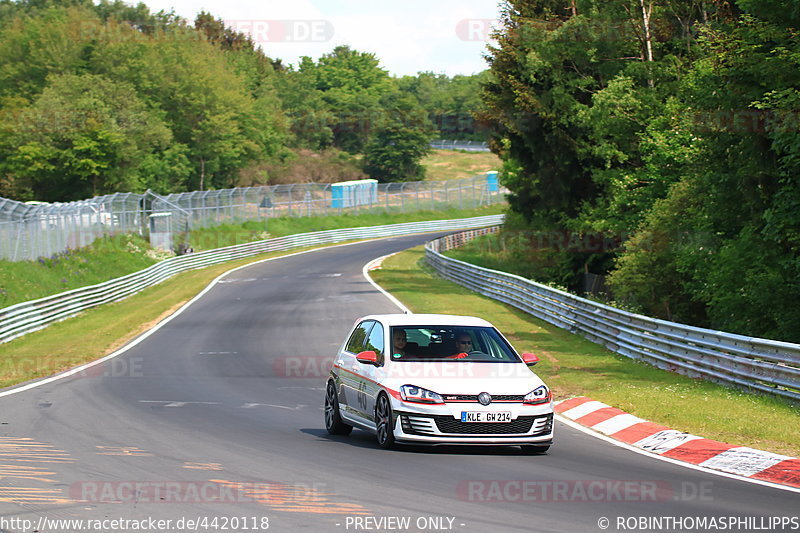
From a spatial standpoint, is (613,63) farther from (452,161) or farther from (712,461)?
(452,161)

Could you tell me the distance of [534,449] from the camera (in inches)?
436

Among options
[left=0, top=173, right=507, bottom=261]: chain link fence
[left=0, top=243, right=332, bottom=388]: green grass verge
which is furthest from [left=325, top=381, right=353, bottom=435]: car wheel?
[left=0, top=173, right=507, bottom=261]: chain link fence

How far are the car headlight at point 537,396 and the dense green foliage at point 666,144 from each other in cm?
1062

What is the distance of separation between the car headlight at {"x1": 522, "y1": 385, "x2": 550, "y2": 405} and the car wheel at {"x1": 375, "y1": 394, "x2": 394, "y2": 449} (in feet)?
4.87

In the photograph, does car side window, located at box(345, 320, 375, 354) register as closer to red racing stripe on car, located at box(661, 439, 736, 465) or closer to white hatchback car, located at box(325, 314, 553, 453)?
white hatchback car, located at box(325, 314, 553, 453)

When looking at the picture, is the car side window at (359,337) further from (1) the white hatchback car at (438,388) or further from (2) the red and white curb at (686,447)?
(2) the red and white curb at (686,447)

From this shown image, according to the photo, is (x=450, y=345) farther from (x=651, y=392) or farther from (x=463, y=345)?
(x=651, y=392)

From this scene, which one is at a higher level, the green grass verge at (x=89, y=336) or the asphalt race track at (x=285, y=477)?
the asphalt race track at (x=285, y=477)

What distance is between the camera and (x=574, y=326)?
2627cm

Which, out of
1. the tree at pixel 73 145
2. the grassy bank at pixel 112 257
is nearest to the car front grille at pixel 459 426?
the grassy bank at pixel 112 257

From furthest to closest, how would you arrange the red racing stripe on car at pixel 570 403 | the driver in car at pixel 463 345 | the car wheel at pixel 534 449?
1. the red racing stripe on car at pixel 570 403
2. the driver in car at pixel 463 345
3. the car wheel at pixel 534 449

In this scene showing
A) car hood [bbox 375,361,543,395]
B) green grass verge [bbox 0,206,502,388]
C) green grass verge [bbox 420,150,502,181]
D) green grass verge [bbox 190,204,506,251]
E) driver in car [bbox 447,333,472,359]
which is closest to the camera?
car hood [bbox 375,361,543,395]

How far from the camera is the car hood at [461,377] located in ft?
35.4

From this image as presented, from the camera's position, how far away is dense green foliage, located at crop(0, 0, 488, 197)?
74438 millimetres
